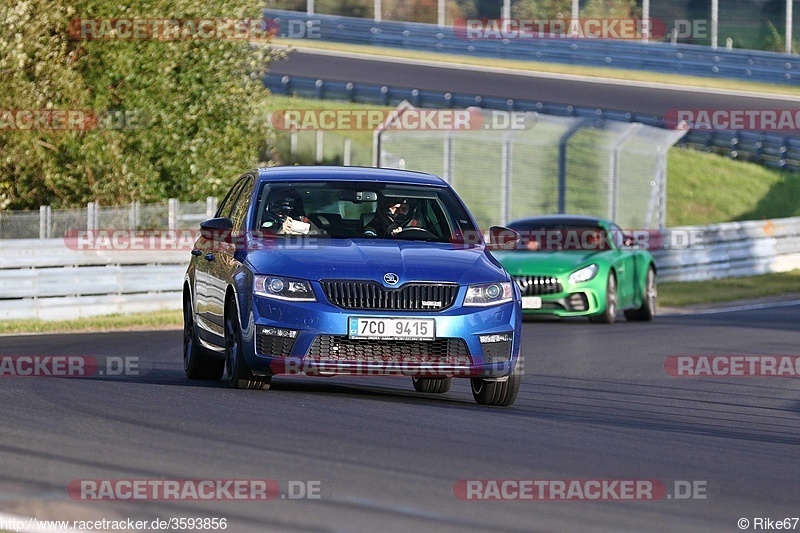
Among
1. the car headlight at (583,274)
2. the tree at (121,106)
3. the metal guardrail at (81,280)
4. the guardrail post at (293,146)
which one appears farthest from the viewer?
the guardrail post at (293,146)

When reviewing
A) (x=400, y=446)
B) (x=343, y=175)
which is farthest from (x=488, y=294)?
(x=400, y=446)

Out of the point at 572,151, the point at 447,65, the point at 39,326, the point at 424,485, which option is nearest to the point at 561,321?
the point at 39,326

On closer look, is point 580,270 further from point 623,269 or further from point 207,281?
point 207,281

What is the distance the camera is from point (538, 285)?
791 inches

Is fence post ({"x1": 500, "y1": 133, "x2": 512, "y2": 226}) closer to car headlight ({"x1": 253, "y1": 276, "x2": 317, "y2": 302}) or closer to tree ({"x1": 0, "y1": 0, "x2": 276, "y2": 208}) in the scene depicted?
tree ({"x1": 0, "y1": 0, "x2": 276, "y2": 208})

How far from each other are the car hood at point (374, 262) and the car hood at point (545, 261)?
9.32m

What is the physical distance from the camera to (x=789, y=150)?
3581 centimetres

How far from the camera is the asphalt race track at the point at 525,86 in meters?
37.4

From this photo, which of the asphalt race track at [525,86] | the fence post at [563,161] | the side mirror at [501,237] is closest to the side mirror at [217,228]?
the side mirror at [501,237]

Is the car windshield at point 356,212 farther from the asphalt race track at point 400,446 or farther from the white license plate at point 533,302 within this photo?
the white license plate at point 533,302

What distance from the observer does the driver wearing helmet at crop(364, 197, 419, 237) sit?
433 inches

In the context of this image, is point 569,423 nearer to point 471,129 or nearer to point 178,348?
point 178,348

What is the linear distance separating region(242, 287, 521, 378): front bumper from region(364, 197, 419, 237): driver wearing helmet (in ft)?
3.38

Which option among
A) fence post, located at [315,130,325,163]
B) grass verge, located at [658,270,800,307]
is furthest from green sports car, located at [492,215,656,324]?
fence post, located at [315,130,325,163]
